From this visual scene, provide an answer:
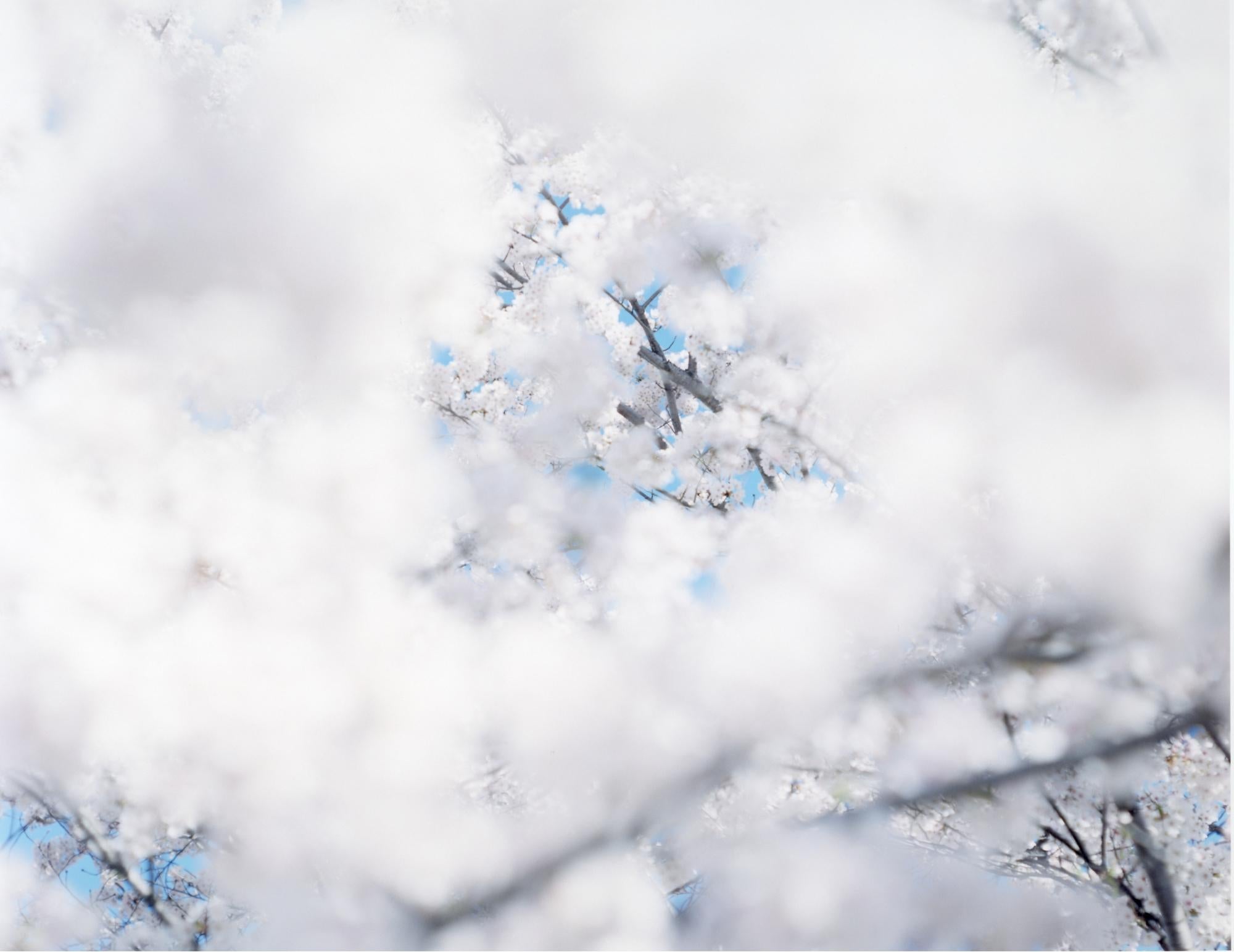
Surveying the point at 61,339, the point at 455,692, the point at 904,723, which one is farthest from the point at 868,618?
the point at 61,339

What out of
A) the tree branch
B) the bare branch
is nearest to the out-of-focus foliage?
the tree branch

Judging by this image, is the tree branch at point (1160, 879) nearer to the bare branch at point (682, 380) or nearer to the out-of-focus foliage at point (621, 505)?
the out-of-focus foliage at point (621, 505)

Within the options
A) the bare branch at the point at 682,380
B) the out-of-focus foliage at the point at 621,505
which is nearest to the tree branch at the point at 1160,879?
the out-of-focus foliage at the point at 621,505

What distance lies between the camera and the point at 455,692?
752 mm

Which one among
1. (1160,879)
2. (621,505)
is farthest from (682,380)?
(1160,879)

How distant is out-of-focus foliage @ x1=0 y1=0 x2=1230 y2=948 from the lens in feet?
2.13

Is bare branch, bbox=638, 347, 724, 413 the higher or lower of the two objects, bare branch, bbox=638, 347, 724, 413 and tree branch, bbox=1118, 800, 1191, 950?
the higher

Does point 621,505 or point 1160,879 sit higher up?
point 621,505

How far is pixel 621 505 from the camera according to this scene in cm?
107

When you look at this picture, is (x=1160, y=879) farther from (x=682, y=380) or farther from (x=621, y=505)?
(x=682, y=380)

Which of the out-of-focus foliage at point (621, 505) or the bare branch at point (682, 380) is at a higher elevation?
the bare branch at point (682, 380)

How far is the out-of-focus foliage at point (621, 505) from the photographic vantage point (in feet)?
2.13

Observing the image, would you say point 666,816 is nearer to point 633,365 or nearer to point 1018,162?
point 1018,162

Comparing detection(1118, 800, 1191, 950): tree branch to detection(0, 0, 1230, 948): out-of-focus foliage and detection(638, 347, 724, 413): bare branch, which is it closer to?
detection(0, 0, 1230, 948): out-of-focus foliage
